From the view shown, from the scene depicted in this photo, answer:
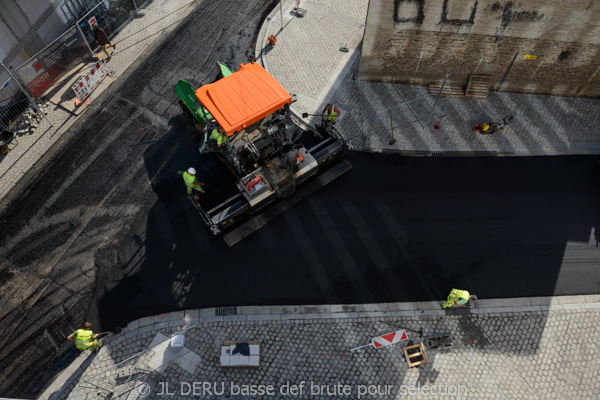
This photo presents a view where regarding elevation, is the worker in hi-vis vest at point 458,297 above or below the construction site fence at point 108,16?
below

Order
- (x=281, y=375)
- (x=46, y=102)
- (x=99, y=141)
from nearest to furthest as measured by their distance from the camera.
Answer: (x=281, y=375), (x=99, y=141), (x=46, y=102)

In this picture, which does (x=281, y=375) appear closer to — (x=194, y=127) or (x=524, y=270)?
(x=524, y=270)

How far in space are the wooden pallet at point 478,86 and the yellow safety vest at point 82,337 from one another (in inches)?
764

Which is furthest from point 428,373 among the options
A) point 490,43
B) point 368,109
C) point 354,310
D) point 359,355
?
point 490,43

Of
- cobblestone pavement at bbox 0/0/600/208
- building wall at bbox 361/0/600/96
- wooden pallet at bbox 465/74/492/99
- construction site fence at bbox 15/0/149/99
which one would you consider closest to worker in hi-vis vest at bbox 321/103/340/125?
cobblestone pavement at bbox 0/0/600/208

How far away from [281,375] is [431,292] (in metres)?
6.33

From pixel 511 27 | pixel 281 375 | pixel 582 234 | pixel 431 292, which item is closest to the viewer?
pixel 281 375

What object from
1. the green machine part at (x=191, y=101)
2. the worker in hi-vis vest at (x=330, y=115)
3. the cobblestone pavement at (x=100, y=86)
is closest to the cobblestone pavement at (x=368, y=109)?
the cobblestone pavement at (x=100, y=86)

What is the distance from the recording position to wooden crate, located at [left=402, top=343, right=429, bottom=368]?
43.8ft

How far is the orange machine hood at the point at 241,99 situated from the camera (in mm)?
13938

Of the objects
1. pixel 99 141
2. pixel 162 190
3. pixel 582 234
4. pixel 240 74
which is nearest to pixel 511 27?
pixel 582 234

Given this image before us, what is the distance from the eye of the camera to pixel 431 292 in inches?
582

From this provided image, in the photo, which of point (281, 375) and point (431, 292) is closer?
point (281, 375)

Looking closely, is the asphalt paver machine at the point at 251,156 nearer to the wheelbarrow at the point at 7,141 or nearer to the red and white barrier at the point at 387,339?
the red and white barrier at the point at 387,339
